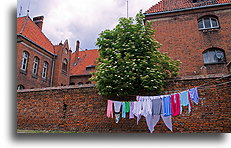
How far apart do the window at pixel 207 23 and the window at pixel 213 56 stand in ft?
4.27

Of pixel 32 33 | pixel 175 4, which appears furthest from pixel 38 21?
pixel 175 4

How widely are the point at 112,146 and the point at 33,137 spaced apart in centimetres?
225

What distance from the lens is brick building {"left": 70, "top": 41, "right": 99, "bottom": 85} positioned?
19.9 metres

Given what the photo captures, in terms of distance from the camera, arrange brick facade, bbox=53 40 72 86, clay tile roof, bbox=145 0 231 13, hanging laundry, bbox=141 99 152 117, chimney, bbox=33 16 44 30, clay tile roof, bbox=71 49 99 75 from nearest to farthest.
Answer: hanging laundry, bbox=141 99 152 117 → clay tile roof, bbox=145 0 231 13 → brick facade, bbox=53 40 72 86 → chimney, bbox=33 16 44 30 → clay tile roof, bbox=71 49 99 75

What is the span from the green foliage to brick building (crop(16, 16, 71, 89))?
7906mm

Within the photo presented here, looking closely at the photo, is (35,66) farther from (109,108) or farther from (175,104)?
(175,104)

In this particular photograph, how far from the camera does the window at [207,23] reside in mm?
10344

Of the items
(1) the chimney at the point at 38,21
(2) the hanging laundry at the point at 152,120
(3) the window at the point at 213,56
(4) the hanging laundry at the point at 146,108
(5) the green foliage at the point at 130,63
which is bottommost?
(2) the hanging laundry at the point at 152,120

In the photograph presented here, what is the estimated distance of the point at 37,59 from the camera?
15.6 meters

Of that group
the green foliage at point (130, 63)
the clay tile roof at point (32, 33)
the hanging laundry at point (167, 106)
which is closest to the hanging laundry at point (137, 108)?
the green foliage at point (130, 63)

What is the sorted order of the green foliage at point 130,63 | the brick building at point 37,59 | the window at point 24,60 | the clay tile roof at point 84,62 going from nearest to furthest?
the green foliage at point 130,63
the brick building at point 37,59
the window at point 24,60
the clay tile roof at point 84,62

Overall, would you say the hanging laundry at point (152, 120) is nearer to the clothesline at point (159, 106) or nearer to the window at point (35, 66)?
the clothesline at point (159, 106)

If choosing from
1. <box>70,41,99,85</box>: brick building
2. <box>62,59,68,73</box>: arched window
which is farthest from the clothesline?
<box>62,59,68,73</box>: arched window

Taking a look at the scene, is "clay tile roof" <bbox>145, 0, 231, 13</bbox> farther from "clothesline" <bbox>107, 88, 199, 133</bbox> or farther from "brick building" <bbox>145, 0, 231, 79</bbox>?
Result: "clothesline" <bbox>107, 88, 199, 133</bbox>
